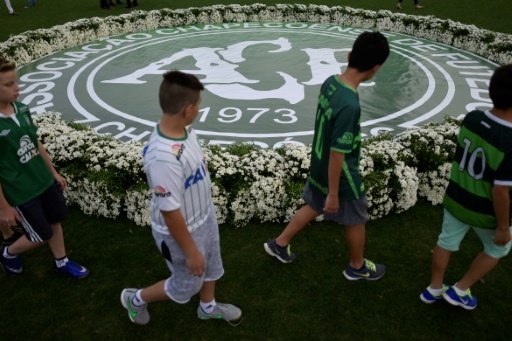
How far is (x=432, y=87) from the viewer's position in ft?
30.8

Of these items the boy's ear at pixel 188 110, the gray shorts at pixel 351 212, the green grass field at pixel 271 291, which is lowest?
the green grass field at pixel 271 291

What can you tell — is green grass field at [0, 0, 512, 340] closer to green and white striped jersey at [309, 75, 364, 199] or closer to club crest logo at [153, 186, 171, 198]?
green and white striped jersey at [309, 75, 364, 199]

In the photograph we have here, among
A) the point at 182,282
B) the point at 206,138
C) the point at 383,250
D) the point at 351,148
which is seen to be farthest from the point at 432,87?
the point at 182,282

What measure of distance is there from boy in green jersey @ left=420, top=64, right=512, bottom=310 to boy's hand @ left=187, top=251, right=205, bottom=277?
2.13 meters

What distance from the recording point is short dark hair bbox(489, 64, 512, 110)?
2.92m

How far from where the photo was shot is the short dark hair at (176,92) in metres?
2.58

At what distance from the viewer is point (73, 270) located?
4211 mm

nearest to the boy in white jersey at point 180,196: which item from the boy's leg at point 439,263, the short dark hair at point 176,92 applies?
the short dark hair at point 176,92

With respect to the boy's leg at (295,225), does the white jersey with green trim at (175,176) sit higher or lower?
higher

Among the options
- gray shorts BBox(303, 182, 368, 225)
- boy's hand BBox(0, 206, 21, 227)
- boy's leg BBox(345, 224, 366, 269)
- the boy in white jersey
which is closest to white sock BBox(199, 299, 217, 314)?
the boy in white jersey

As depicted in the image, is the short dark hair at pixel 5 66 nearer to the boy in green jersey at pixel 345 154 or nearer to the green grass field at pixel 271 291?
the green grass field at pixel 271 291

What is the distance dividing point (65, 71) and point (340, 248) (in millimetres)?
9327

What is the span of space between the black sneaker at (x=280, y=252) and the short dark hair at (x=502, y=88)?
7.86 feet

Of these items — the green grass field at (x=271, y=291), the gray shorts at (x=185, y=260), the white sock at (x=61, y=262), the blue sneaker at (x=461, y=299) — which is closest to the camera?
the gray shorts at (x=185, y=260)
